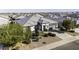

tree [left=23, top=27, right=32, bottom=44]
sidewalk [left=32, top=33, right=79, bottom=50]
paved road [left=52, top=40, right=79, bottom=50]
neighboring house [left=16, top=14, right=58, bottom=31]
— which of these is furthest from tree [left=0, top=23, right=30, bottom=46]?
paved road [left=52, top=40, right=79, bottom=50]

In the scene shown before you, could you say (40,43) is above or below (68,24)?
below

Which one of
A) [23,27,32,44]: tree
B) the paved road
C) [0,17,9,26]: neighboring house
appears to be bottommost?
the paved road

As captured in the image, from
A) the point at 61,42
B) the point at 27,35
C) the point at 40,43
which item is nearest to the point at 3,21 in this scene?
the point at 27,35

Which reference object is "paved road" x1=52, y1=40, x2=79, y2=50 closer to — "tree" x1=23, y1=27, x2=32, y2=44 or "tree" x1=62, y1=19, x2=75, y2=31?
"tree" x1=62, y1=19, x2=75, y2=31

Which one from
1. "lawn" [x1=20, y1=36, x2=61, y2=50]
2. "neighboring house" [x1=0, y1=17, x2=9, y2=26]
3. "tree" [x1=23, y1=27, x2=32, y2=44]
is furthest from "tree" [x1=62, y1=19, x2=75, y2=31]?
"neighboring house" [x1=0, y1=17, x2=9, y2=26]

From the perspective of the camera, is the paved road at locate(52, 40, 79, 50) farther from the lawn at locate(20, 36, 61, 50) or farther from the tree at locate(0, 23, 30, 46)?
Result: the tree at locate(0, 23, 30, 46)

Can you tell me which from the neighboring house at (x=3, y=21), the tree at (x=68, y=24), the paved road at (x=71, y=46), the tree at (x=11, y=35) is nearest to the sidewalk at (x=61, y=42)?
the paved road at (x=71, y=46)

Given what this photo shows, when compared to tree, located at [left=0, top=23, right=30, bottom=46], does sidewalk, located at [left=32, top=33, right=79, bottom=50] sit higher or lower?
lower

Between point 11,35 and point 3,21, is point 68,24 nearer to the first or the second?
point 11,35
